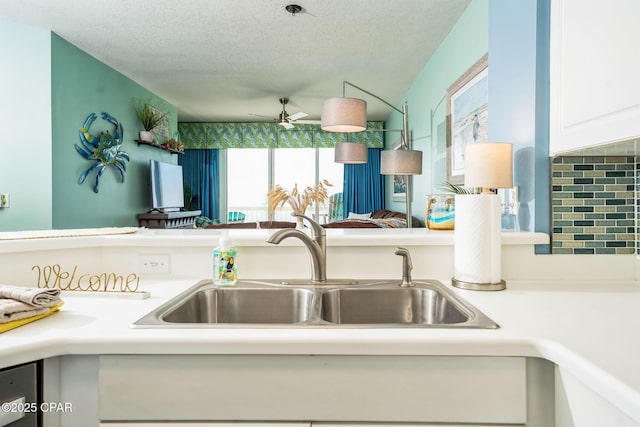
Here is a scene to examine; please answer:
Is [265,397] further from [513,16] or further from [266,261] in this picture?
[513,16]

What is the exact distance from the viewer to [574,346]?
0.77 metres

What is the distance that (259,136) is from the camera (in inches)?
309

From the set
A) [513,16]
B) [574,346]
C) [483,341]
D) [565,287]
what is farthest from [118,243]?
[513,16]

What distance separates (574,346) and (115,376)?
0.87 m

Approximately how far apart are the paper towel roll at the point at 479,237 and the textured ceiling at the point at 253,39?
2433 mm

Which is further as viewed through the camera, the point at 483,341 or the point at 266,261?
the point at 266,261

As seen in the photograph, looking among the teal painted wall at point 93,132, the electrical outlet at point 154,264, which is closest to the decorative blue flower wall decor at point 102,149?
the teal painted wall at point 93,132

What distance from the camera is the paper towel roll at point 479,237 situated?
1.24m

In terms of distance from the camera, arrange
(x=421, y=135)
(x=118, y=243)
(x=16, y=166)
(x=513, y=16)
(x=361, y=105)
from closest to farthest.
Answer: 1. (x=118, y=243)
2. (x=513, y=16)
3. (x=361, y=105)
4. (x=16, y=166)
5. (x=421, y=135)

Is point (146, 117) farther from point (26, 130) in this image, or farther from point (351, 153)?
point (351, 153)

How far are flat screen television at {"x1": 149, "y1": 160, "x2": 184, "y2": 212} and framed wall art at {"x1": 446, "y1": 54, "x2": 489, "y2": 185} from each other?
3904 millimetres

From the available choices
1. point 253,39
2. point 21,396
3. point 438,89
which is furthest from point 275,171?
point 21,396

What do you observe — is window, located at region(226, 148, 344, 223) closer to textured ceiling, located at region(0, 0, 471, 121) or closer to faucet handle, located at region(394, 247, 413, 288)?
textured ceiling, located at region(0, 0, 471, 121)

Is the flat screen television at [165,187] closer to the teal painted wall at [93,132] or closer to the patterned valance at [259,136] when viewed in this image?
the teal painted wall at [93,132]
